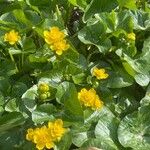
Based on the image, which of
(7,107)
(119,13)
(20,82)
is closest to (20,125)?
(7,107)

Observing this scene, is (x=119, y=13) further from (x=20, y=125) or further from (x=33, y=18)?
(x=20, y=125)

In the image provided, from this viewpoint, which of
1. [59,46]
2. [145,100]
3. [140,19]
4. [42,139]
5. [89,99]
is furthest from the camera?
[140,19]

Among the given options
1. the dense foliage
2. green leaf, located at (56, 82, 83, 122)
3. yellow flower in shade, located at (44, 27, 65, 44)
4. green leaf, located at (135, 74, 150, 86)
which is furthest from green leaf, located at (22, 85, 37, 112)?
green leaf, located at (135, 74, 150, 86)

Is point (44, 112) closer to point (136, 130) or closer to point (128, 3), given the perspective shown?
point (136, 130)

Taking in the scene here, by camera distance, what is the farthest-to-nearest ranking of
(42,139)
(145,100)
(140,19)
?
(140,19)
(145,100)
(42,139)

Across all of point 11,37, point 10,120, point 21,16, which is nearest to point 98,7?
point 21,16

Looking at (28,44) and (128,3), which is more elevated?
(128,3)

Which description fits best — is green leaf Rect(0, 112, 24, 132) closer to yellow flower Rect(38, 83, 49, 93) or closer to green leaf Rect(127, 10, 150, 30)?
yellow flower Rect(38, 83, 49, 93)
